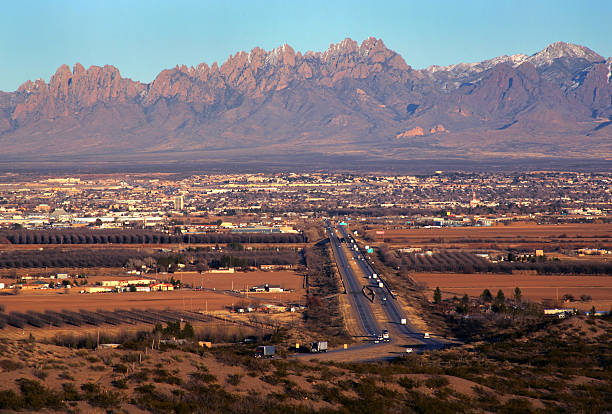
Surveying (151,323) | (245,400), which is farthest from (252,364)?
(151,323)

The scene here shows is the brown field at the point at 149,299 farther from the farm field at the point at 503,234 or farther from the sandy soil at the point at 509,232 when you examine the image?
the sandy soil at the point at 509,232

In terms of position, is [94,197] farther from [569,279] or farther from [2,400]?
[2,400]

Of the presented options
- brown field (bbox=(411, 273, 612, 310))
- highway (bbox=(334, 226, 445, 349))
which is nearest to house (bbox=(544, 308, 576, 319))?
brown field (bbox=(411, 273, 612, 310))

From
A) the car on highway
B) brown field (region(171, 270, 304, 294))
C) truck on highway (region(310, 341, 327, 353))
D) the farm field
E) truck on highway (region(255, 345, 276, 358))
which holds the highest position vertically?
truck on highway (region(255, 345, 276, 358))

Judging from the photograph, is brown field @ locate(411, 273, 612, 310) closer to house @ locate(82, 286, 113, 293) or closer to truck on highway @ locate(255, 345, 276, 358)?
house @ locate(82, 286, 113, 293)

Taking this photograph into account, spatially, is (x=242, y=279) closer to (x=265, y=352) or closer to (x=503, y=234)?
(x=265, y=352)

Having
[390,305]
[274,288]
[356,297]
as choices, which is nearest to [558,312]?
[390,305]
